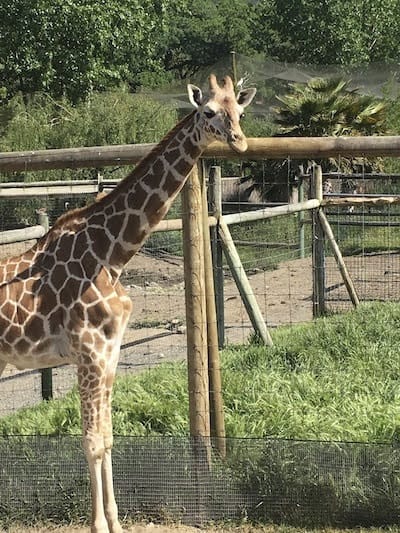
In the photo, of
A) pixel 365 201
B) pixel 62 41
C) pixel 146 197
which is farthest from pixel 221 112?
pixel 62 41

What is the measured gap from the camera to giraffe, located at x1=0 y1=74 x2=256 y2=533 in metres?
4.23

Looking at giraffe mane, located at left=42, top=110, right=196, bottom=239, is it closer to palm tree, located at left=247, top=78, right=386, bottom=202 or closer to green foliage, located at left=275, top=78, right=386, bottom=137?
palm tree, located at left=247, top=78, right=386, bottom=202

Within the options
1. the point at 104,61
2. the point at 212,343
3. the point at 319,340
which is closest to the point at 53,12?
the point at 104,61

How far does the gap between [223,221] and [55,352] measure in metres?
3.57

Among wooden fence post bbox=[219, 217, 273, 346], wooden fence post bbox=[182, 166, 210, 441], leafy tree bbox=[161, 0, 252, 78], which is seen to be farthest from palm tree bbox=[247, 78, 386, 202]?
leafy tree bbox=[161, 0, 252, 78]

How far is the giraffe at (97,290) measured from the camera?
13.9 ft

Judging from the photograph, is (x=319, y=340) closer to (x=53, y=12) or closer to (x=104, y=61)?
(x=53, y=12)

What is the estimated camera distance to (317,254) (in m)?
9.84

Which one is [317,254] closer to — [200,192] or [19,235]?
[19,235]

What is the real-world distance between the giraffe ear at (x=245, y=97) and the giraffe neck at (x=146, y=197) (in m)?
0.24

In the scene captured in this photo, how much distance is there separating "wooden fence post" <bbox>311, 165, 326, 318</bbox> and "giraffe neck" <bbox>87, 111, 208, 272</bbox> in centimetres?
476

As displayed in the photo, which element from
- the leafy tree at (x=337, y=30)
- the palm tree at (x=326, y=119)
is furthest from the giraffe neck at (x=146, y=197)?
the leafy tree at (x=337, y=30)

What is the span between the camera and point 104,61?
26.1 metres

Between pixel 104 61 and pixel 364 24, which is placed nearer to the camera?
pixel 104 61
